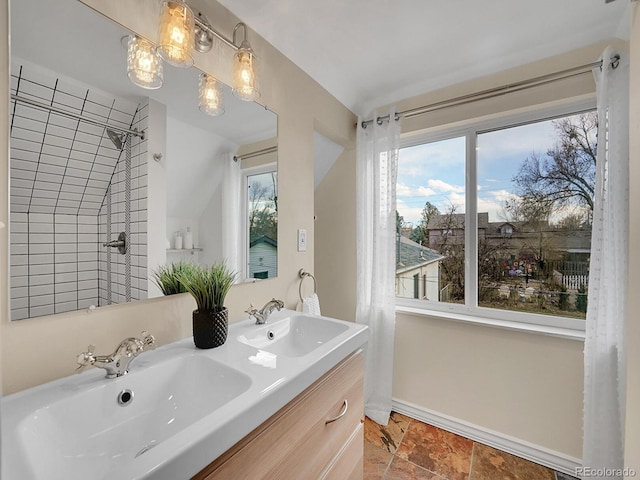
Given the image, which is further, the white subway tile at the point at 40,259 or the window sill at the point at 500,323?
the window sill at the point at 500,323

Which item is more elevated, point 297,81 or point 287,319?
point 297,81

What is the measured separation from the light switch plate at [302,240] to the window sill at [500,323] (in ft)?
2.87

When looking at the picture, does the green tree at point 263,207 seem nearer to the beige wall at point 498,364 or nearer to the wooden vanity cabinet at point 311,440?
the wooden vanity cabinet at point 311,440

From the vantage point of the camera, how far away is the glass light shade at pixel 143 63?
0.89 m

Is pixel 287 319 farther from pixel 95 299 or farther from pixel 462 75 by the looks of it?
pixel 462 75

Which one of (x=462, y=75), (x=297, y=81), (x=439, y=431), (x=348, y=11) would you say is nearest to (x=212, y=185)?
(x=297, y=81)

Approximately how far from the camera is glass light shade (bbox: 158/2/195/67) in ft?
2.85

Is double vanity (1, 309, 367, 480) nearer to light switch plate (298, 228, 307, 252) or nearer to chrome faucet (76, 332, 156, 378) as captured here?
chrome faucet (76, 332, 156, 378)

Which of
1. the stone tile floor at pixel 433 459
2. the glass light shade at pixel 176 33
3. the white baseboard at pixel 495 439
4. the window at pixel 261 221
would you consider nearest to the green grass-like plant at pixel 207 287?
the window at pixel 261 221

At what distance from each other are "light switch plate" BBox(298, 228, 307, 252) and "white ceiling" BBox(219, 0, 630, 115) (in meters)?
0.92

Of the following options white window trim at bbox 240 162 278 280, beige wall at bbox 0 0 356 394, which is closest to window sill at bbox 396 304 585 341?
beige wall at bbox 0 0 356 394

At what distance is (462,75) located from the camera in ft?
5.68

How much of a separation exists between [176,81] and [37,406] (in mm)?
1029

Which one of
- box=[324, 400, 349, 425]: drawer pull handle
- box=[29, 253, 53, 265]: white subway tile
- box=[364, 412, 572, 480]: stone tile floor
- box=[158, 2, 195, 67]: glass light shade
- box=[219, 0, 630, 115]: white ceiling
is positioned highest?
box=[219, 0, 630, 115]: white ceiling
